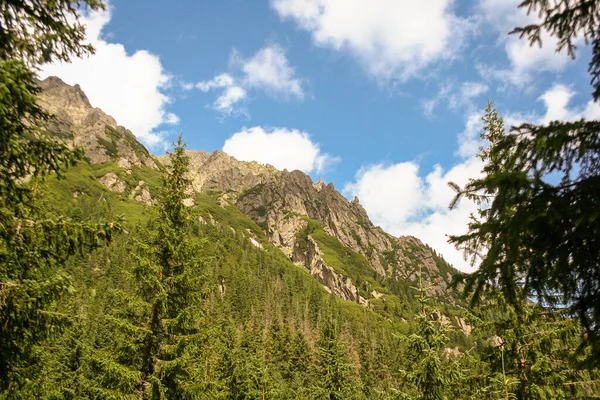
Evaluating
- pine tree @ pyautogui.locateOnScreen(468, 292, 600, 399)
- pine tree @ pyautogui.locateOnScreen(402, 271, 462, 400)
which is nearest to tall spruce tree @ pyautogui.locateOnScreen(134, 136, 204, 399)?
pine tree @ pyautogui.locateOnScreen(402, 271, 462, 400)

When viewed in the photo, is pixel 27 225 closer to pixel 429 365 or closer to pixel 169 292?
pixel 169 292

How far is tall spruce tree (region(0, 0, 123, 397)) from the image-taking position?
241 inches

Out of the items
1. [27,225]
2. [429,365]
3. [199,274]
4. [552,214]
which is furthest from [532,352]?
[27,225]

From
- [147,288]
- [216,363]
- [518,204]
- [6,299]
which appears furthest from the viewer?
[216,363]

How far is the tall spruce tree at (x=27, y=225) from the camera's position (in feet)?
20.1

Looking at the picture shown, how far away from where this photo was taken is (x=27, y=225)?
6465 mm

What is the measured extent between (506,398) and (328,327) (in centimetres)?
2170

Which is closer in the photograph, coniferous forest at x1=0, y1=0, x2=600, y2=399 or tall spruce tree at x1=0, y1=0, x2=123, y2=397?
coniferous forest at x1=0, y1=0, x2=600, y2=399

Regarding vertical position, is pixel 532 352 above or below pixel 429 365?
above

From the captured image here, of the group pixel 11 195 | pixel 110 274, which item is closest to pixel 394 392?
pixel 11 195

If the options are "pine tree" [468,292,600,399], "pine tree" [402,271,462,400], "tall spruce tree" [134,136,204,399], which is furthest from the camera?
"pine tree" [402,271,462,400]

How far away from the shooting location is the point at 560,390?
37.1 ft

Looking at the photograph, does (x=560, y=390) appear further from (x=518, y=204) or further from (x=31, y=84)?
(x=31, y=84)

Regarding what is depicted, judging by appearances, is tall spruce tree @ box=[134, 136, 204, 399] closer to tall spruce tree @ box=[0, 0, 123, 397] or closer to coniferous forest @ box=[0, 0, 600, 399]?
coniferous forest @ box=[0, 0, 600, 399]
